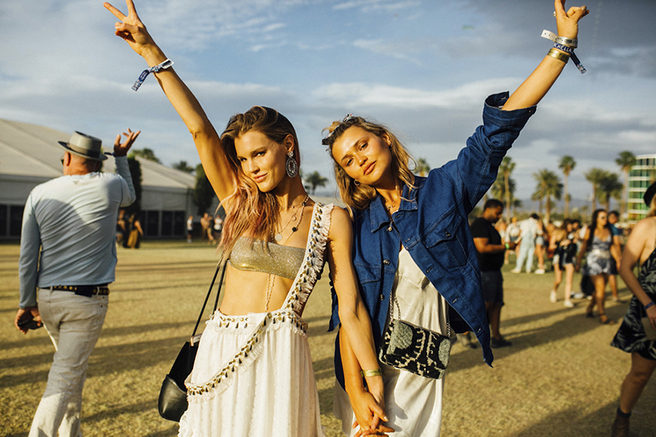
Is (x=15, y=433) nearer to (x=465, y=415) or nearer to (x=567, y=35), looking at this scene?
(x=465, y=415)

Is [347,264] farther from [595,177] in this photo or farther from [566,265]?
[595,177]

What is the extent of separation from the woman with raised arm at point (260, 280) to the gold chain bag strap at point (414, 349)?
8 centimetres

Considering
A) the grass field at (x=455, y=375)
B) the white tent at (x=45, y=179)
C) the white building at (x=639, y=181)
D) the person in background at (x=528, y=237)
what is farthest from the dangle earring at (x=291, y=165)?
the white building at (x=639, y=181)

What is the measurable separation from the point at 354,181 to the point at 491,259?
497 cm

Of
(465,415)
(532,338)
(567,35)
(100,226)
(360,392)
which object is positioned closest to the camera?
(567,35)

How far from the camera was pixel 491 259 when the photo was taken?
22.0 ft

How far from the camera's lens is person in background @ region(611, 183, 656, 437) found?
3.55 meters

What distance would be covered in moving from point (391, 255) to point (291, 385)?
0.72m

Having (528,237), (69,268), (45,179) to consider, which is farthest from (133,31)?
(45,179)

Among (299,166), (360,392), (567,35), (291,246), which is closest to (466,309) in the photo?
(360,392)

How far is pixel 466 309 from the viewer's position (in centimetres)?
203

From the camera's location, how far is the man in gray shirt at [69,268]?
3207mm

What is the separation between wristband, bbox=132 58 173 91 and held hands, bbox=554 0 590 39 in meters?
1.62

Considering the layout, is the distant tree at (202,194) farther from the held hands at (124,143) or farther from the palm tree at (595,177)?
the palm tree at (595,177)
